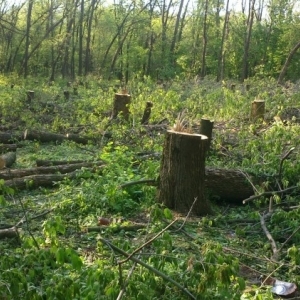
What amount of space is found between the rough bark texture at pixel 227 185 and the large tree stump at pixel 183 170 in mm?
621

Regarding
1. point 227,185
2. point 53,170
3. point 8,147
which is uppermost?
point 227,185

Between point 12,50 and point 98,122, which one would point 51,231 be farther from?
point 12,50

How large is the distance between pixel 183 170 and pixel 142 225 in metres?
0.97

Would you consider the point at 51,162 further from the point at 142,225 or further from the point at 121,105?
the point at 121,105

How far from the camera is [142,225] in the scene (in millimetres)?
5660

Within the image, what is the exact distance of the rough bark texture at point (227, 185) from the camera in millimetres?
6938

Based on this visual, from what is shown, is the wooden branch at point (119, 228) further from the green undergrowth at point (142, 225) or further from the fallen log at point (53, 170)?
the fallen log at point (53, 170)

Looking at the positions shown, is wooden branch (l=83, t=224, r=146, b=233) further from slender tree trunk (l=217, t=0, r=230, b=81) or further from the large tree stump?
slender tree trunk (l=217, t=0, r=230, b=81)

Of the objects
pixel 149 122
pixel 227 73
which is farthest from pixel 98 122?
pixel 227 73

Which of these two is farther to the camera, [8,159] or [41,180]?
[8,159]

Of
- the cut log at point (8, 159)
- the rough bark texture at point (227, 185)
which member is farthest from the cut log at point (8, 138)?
the rough bark texture at point (227, 185)

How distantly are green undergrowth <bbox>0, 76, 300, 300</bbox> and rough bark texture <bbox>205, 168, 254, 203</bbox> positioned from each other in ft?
0.47

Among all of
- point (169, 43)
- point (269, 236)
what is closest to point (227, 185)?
point (269, 236)

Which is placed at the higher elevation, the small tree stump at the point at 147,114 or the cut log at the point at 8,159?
the small tree stump at the point at 147,114
